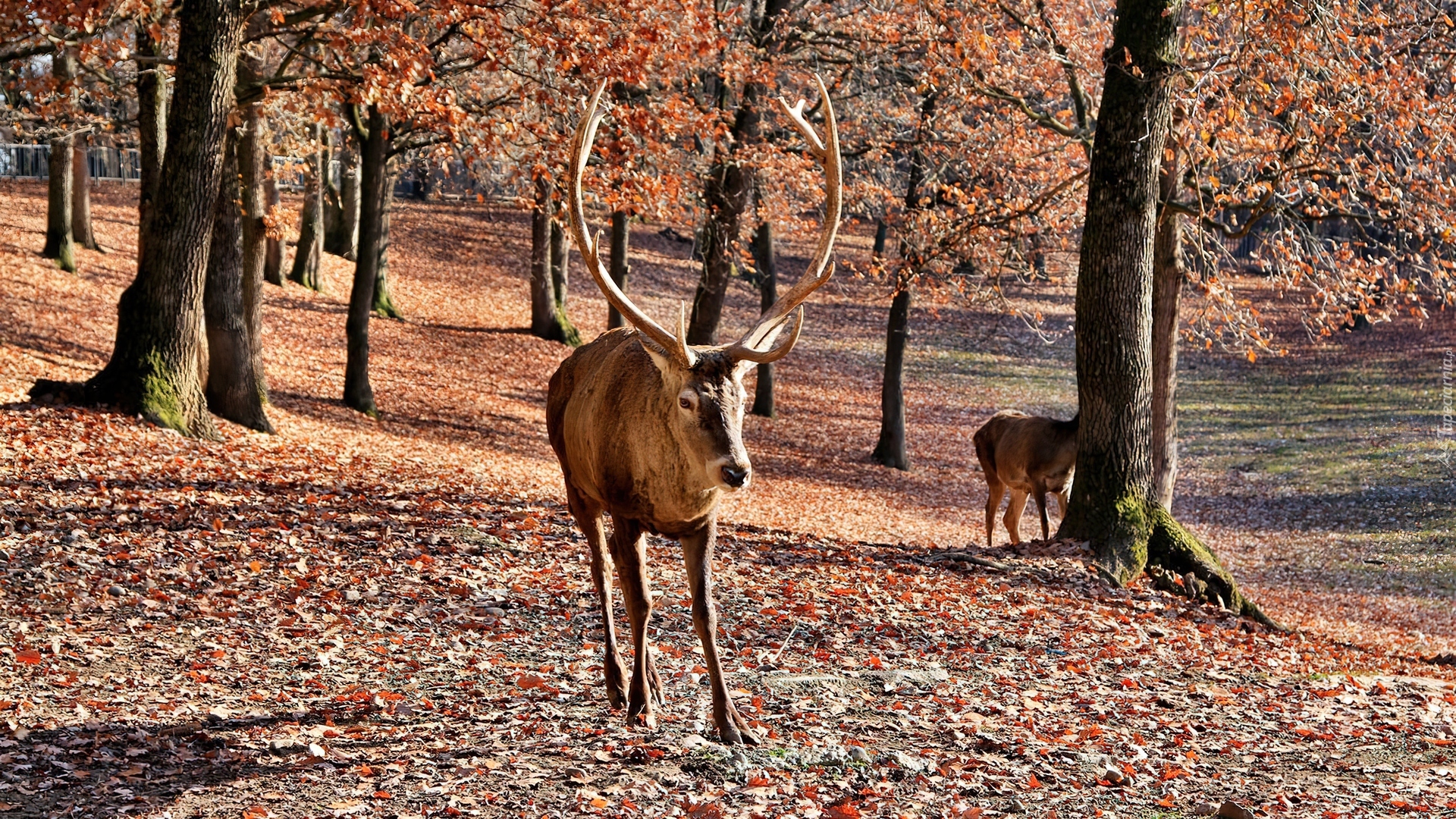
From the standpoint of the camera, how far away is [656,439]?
6.27 metres

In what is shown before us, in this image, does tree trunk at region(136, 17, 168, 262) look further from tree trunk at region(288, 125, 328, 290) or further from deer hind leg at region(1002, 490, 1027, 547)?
deer hind leg at region(1002, 490, 1027, 547)

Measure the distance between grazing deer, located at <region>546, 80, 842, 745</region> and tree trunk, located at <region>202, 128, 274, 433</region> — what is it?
9.20 meters

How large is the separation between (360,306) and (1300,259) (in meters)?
14.1

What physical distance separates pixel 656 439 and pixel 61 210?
2274cm

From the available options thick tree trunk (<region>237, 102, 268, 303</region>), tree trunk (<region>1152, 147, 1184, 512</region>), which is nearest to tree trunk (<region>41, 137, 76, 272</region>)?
thick tree trunk (<region>237, 102, 268, 303</region>)

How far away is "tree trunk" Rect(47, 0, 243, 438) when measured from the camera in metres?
12.8

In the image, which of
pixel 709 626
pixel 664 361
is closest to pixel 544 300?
pixel 709 626

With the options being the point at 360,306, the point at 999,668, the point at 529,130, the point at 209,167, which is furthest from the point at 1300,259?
the point at 360,306


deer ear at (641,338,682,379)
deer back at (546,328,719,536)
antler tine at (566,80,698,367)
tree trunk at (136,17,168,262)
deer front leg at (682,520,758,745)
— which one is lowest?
deer front leg at (682,520,758,745)

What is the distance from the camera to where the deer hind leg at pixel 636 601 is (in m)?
6.68

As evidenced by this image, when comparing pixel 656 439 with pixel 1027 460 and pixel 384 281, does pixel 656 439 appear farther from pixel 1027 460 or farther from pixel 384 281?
pixel 384 281

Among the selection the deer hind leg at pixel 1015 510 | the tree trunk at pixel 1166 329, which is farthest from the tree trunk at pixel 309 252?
the tree trunk at pixel 1166 329

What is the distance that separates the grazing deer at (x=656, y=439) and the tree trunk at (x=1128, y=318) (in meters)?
5.54

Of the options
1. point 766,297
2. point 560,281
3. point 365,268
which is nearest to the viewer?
point 365,268
